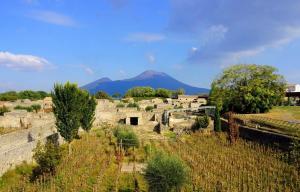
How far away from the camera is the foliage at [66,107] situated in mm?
26375

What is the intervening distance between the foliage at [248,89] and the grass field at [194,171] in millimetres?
18398

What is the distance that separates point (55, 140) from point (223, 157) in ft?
42.5

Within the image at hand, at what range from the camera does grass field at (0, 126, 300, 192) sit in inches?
688

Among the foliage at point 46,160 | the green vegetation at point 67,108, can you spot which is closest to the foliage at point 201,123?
the green vegetation at point 67,108

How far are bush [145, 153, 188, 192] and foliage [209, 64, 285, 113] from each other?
1264 inches

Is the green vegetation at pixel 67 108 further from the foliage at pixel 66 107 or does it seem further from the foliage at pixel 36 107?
the foliage at pixel 36 107

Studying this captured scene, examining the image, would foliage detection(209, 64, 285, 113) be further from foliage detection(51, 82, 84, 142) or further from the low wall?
foliage detection(51, 82, 84, 142)

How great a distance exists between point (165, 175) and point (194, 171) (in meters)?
4.81

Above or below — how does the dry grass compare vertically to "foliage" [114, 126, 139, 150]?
below

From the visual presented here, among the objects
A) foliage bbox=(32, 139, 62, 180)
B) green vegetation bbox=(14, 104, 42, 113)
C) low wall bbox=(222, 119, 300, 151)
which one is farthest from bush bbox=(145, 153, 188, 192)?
green vegetation bbox=(14, 104, 42, 113)

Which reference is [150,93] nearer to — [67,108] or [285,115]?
[285,115]

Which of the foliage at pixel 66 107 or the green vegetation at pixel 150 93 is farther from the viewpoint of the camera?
the green vegetation at pixel 150 93

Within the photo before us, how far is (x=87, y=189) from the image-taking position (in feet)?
56.9

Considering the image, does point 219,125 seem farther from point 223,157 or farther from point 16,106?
point 16,106
